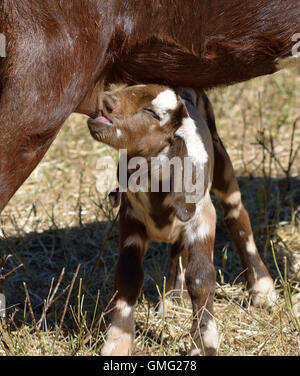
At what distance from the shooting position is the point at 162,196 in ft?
9.45

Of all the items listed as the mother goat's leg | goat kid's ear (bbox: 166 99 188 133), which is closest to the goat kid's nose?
the mother goat's leg

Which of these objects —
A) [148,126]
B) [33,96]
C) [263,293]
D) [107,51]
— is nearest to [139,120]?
[148,126]

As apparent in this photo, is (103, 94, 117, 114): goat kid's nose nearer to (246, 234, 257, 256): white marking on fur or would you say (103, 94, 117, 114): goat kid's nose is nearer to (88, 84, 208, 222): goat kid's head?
(88, 84, 208, 222): goat kid's head

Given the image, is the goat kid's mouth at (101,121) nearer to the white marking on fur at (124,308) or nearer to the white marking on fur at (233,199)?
the white marking on fur at (124,308)

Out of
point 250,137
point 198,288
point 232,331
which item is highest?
point 250,137

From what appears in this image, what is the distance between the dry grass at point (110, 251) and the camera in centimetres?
303

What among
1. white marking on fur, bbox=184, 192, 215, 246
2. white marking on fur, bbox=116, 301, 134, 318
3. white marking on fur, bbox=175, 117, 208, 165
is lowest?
white marking on fur, bbox=116, 301, 134, 318

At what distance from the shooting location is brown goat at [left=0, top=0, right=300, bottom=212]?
2504mm

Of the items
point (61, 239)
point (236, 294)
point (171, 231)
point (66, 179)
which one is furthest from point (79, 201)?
point (171, 231)

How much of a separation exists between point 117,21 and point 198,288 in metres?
1.08

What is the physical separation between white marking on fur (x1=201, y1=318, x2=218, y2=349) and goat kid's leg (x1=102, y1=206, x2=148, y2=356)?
1.00 ft

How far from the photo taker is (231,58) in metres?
2.87

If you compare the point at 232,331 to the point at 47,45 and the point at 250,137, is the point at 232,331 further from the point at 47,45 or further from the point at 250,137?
the point at 250,137

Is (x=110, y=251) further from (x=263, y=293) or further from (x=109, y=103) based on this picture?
(x=109, y=103)
